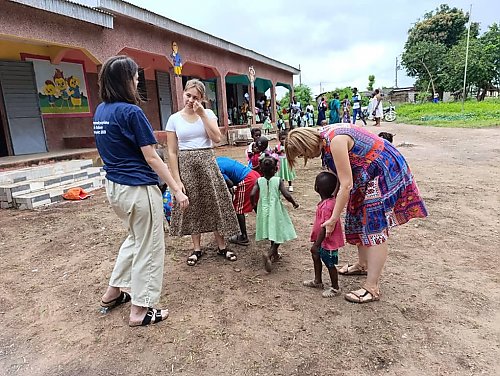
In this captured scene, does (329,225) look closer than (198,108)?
Yes

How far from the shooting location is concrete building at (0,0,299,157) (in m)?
6.46

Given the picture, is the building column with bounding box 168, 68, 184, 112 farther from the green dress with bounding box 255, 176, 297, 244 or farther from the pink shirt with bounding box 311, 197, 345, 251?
the pink shirt with bounding box 311, 197, 345, 251

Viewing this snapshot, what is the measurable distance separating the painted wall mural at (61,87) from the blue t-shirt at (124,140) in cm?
749

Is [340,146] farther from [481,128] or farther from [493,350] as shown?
[481,128]

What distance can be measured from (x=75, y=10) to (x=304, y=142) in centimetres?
613

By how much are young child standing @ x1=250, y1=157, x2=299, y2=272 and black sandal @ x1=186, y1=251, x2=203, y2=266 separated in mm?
628

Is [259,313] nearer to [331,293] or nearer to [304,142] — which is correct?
[331,293]

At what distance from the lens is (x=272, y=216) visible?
9.84 ft

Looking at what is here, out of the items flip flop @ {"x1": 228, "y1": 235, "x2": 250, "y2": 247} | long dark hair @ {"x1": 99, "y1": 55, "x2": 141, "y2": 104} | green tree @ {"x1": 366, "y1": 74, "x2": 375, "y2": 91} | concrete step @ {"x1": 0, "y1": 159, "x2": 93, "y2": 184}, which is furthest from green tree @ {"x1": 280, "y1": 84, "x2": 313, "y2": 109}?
long dark hair @ {"x1": 99, "y1": 55, "x2": 141, "y2": 104}

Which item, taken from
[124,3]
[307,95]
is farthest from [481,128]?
[307,95]

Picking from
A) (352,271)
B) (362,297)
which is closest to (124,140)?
(362,297)

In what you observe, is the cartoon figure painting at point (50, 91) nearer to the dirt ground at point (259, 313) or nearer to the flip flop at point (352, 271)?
the dirt ground at point (259, 313)

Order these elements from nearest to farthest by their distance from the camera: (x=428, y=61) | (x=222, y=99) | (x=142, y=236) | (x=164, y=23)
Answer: (x=142, y=236)
(x=164, y=23)
(x=222, y=99)
(x=428, y=61)

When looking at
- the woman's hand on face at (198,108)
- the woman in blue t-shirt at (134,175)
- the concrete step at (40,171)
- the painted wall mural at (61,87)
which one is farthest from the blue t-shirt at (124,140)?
the painted wall mural at (61,87)
